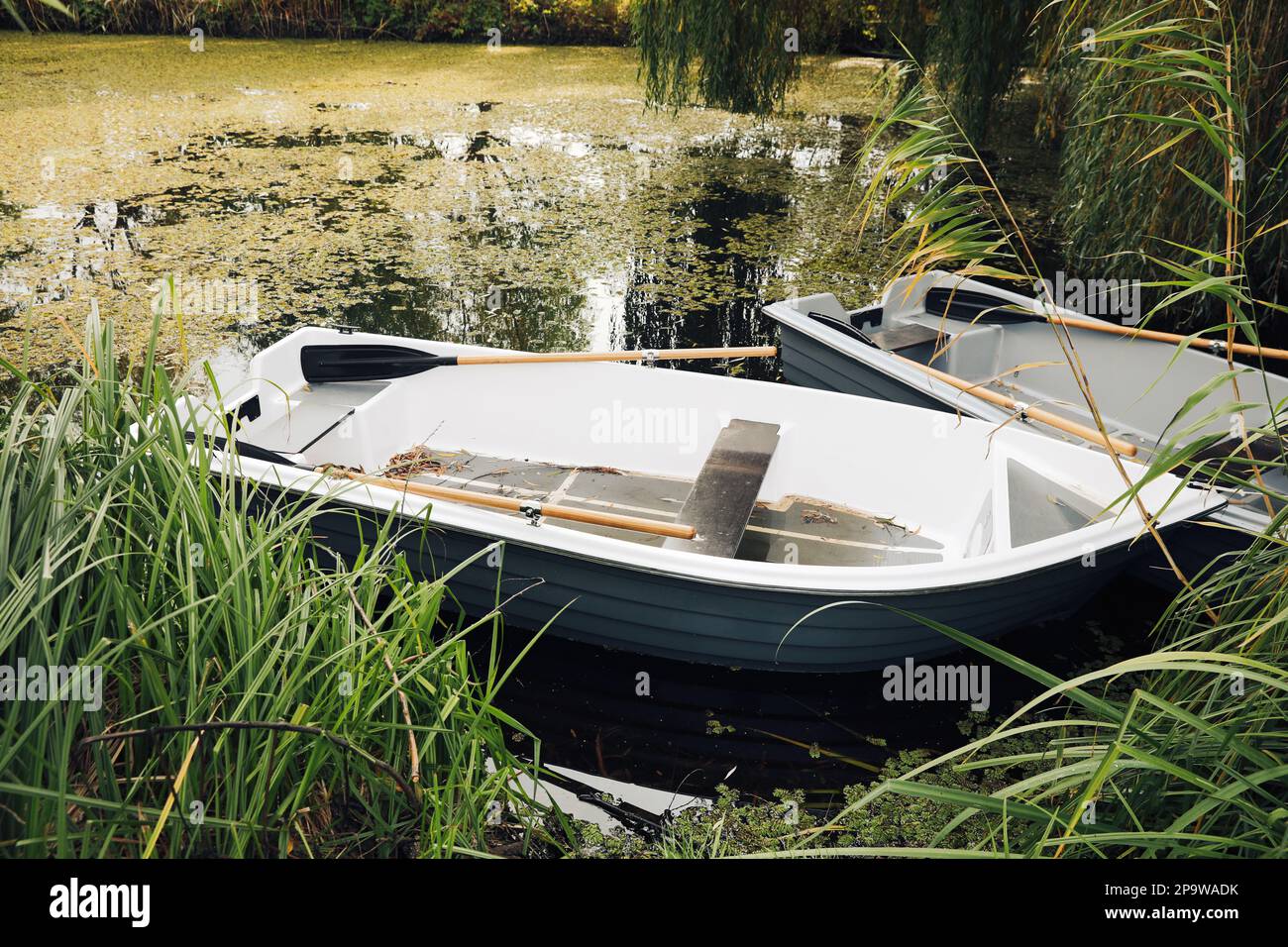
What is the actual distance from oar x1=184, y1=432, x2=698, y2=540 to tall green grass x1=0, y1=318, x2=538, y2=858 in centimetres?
90

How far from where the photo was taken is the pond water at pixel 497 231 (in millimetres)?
2846

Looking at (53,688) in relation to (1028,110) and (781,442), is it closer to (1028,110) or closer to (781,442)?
(781,442)

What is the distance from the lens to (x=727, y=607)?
2.67m

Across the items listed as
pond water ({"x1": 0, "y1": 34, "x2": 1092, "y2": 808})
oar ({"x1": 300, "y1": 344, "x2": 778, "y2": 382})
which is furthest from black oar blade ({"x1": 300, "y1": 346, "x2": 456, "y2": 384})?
pond water ({"x1": 0, "y1": 34, "x2": 1092, "y2": 808})

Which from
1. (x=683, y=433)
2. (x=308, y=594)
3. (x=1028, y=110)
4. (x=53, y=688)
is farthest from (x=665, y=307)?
(x=1028, y=110)

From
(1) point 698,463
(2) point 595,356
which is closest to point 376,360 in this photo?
(2) point 595,356

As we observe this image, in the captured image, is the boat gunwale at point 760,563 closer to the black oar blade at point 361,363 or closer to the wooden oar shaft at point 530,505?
the wooden oar shaft at point 530,505

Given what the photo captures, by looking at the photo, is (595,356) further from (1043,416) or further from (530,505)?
(1043,416)

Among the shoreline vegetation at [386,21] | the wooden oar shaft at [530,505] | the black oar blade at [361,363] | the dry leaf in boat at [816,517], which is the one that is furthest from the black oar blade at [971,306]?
the shoreline vegetation at [386,21]

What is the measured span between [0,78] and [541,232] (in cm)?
660

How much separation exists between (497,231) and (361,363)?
305 cm

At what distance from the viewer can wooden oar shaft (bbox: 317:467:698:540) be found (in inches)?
106

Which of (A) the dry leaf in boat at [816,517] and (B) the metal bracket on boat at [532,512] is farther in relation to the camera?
(A) the dry leaf in boat at [816,517]

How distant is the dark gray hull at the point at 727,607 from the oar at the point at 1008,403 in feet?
1.34
